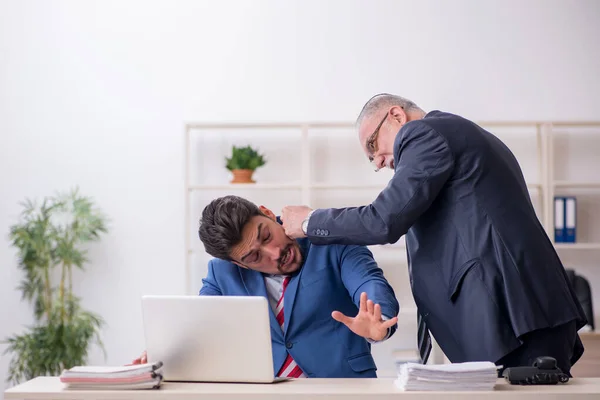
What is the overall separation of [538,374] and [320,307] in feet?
2.47

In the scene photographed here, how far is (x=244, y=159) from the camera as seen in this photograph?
505cm

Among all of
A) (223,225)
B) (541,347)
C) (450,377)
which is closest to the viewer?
(450,377)

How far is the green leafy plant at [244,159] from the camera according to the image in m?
5.05

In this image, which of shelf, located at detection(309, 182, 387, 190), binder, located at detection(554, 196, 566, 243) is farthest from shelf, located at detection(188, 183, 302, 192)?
binder, located at detection(554, 196, 566, 243)

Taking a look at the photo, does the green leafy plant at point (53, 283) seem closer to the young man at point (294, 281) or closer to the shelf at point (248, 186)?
the shelf at point (248, 186)

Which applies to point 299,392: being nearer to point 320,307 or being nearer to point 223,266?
point 320,307

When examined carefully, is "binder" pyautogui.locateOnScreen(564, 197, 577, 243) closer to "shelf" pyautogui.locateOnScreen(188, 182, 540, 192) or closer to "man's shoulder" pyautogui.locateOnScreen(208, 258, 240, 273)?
"shelf" pyautogui.locateOnScreen(188, 182, 540, 192)

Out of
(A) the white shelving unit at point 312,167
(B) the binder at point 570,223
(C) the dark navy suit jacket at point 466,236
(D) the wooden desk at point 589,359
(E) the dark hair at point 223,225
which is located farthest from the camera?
(A) the white shelving unit at point 312,167

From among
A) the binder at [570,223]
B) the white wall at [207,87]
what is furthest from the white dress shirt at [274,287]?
the binder at [570,223]

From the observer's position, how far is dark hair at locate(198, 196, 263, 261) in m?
2.33

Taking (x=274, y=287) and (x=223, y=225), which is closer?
(x=223, y=225)

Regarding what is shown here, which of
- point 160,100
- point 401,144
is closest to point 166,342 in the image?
point 401,144

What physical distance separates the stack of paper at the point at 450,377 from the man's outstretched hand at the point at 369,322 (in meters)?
0.16

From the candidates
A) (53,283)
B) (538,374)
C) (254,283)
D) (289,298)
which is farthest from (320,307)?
(53,283)
